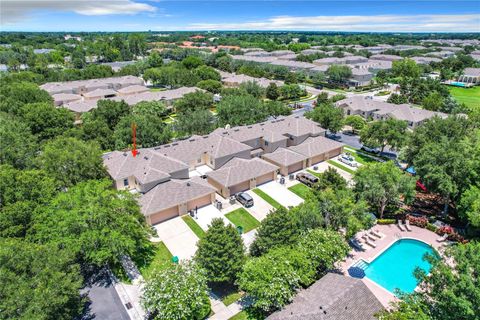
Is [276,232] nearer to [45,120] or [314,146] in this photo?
[314,146]

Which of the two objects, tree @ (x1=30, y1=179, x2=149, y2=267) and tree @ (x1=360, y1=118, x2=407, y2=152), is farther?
tree @ (x1=360, y1=118, x2=407, y2=152)

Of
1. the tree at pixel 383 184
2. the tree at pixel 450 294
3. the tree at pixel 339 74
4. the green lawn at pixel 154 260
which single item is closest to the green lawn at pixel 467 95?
the tree at pixel 339 74

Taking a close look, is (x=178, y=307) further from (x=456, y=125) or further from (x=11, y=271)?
(x=456, y=125)

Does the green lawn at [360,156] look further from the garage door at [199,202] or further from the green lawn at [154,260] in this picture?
the green lawn at [154,260]

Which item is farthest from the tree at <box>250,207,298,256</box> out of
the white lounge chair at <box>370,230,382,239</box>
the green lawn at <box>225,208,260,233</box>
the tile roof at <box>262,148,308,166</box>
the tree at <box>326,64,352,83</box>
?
the tree at <box>326,64,352,83</box>

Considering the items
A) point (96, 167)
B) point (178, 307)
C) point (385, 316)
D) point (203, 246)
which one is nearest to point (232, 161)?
point (96, 167)

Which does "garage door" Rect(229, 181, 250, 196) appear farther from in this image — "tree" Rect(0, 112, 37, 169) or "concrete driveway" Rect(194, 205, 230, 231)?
"tree" Rect(0, 112, 37, 169)
